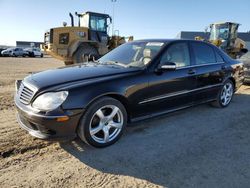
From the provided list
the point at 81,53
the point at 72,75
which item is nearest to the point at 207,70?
the point at 72,75

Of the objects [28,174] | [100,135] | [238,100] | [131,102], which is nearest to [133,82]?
[131,102]

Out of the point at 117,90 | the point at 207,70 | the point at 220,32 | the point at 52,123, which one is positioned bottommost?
the point at 52,123

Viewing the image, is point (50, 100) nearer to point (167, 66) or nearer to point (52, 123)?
point (52, 123)

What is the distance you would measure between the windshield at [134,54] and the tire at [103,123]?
0.95m

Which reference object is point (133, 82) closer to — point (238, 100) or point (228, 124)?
point (228, 124)

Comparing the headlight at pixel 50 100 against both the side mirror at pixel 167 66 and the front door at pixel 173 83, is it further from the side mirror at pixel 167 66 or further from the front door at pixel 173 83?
the side mirror at pixel 167 66

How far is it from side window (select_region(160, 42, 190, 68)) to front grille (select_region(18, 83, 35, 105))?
2.19 metres

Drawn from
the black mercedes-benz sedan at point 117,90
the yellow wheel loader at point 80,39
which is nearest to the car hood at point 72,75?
the black mercedes-benz sedan at point 117,90

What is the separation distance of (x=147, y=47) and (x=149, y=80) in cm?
88

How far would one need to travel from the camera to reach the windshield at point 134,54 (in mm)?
4371

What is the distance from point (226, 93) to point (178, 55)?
2.05 metres

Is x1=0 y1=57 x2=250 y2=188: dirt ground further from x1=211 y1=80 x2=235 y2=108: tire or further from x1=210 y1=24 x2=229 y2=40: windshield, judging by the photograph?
x1=210 y1=24 x2=229 y2=40: windshield

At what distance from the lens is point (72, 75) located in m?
3.77

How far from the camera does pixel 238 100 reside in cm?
683
